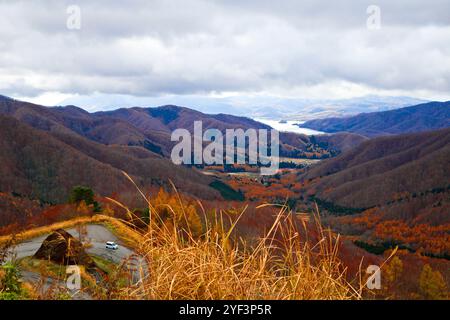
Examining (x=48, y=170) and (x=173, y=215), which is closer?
(x=173, y=215)

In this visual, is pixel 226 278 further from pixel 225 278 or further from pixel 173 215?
pixel 173 215

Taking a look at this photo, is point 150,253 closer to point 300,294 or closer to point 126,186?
point 300,294

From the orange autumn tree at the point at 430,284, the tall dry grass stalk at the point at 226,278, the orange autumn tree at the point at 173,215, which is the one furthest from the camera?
the orange autumn tree at the point at 430,284

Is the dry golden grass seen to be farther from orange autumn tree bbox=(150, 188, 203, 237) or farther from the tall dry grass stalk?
orange autumn tree bbox=(150, 188, 203, 237)

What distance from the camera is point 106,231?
74.4 ft

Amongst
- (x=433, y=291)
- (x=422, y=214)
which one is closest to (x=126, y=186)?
(x=422, y=214)

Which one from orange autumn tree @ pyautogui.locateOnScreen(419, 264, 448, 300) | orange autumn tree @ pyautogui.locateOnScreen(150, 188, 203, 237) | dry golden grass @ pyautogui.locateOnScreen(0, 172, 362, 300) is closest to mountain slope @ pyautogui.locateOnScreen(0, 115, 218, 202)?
orange autumn tree @ pyautogui.locateOnScreen(419, 264, 448, 300)

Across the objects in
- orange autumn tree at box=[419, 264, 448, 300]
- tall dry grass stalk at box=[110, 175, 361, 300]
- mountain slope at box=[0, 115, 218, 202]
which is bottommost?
orange autumn tree at box=[419, 264, 448, 300]

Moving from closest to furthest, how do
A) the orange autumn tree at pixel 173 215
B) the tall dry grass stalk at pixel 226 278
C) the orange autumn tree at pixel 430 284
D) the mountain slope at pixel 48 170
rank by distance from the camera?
the tall dry grass stalk at pixel 226 278
the orange autumn tree at pixel 173 215
the orange autumn tree at pixel 430 284
the mountain slope at pixel 48 170

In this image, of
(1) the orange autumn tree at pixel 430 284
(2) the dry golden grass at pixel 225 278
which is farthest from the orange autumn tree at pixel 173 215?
(1) the orange autumn tree at pixel 430 284

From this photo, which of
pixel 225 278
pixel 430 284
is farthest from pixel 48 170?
pixel 225 278

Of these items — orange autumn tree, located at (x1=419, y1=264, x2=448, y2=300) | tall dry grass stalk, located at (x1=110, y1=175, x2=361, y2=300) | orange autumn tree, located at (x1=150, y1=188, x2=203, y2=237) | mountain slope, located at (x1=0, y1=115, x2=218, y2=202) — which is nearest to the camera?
tall dry grass stalk, located at (x1=110, y1=175, x2=361, y2=300)

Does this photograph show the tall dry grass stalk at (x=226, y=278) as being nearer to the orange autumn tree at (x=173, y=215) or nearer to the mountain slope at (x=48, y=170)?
the orange autumn tree at (x=173, y=215)

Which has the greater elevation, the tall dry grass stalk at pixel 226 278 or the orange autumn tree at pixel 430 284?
the tall dry grass stalk at pixel 226 278
